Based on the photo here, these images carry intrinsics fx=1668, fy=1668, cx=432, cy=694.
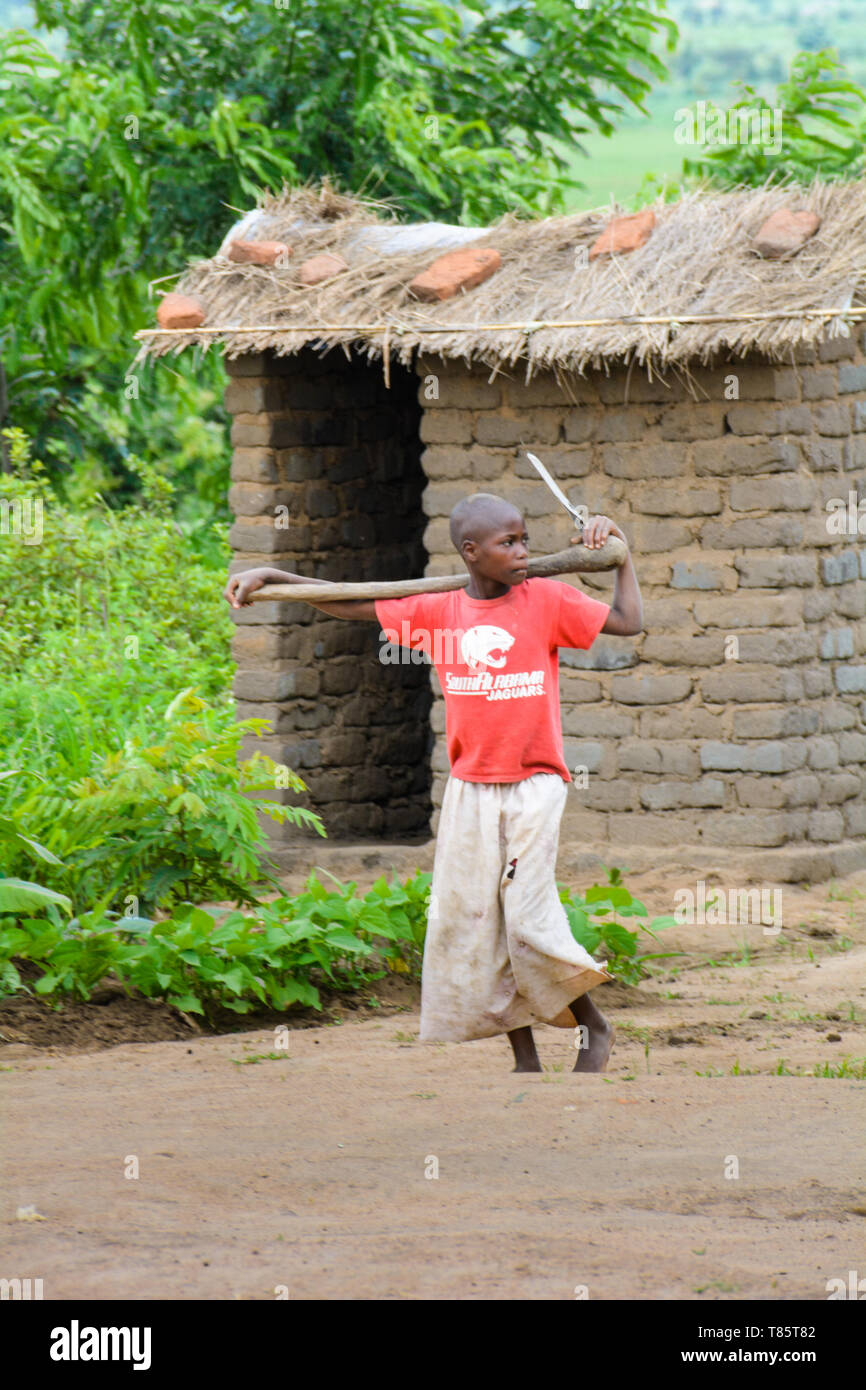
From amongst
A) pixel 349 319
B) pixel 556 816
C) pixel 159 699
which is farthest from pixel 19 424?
pixel 556 816

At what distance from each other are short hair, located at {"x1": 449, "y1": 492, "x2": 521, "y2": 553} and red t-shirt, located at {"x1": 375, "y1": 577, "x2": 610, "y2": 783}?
0.19 m

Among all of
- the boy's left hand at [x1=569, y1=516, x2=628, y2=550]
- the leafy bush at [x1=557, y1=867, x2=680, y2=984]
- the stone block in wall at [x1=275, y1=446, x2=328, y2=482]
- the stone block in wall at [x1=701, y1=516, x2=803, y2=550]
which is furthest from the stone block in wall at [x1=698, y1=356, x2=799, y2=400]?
the boy's left hand at [x1=569, y1=516, x2=628, y2=550]

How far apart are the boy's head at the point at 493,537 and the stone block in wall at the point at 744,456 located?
261cm

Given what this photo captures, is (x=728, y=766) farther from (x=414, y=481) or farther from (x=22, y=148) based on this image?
(x=22, y=148)

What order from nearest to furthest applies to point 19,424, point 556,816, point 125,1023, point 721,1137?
point 721,1137 → point 556,816 → point 125,1023 → point 19,424

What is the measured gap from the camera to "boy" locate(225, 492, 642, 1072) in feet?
13.2

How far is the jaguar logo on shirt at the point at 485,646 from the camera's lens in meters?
4.03

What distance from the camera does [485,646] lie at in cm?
403

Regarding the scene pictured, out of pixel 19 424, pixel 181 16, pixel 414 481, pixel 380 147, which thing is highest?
pixel 181 16

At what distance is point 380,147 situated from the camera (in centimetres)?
1123

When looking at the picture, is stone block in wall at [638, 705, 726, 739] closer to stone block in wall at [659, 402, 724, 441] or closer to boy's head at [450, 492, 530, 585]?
stone block in wall at [659, 402, 724, 441]

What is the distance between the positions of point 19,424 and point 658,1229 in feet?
35.3
